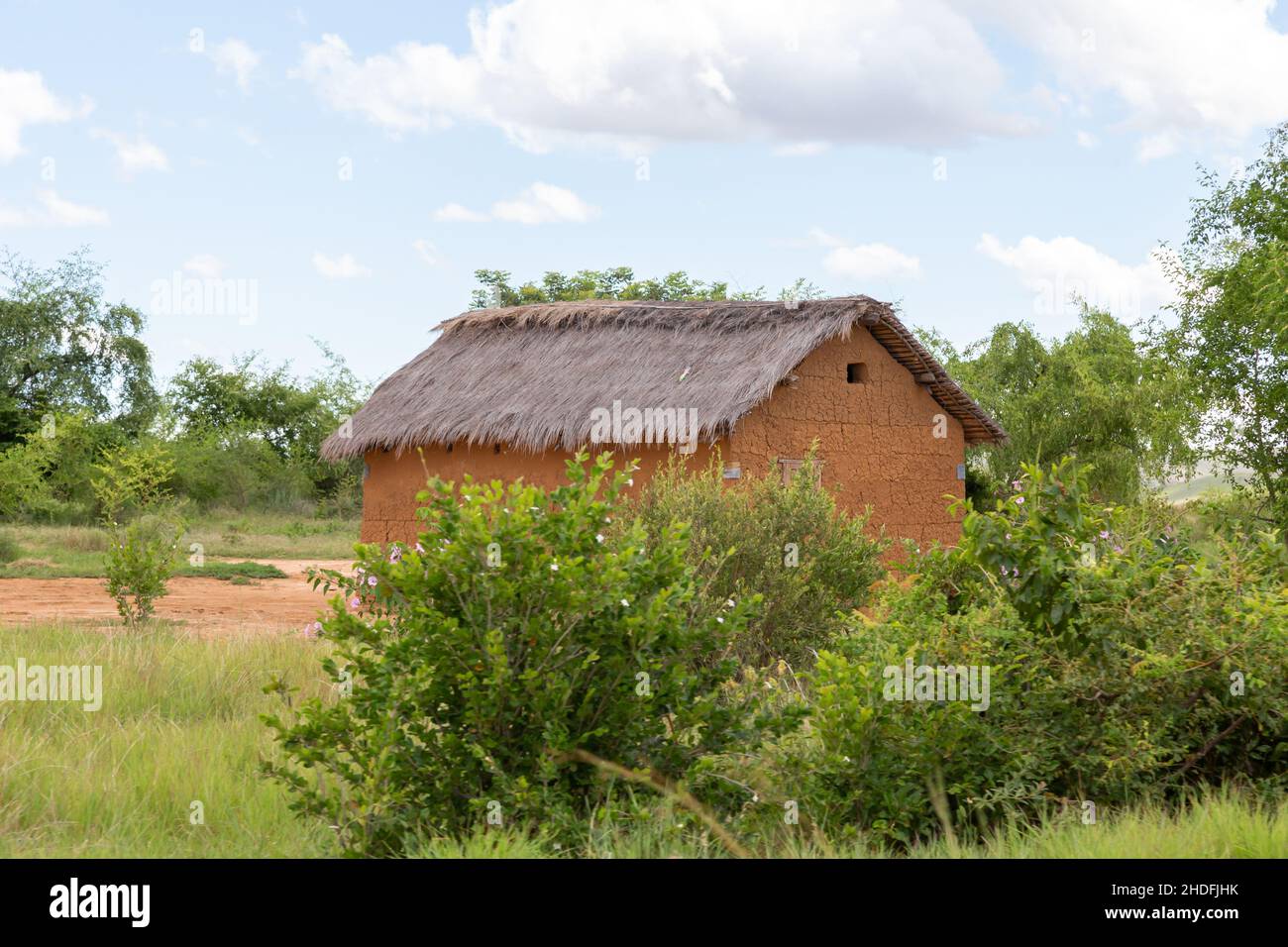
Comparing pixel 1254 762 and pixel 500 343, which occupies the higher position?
pixel 500 343

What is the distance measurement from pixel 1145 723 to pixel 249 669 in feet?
16.5

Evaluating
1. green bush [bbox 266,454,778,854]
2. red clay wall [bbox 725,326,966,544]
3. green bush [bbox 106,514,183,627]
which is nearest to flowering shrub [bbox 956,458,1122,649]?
green bush [bbox 266,454,778,854]

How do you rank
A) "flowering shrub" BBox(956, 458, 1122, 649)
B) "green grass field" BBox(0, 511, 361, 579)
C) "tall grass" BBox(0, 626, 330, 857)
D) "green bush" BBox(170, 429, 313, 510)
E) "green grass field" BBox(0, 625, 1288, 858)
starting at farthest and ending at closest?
"green bush" BBox(170, 429, 313, 510)
"green grass field" BBox(0, 511, 361, 579)
"flowering shrub" BBox(956, 458, 1122, 649)
"tall grass" BBox(0, 626, 330, 857)
"green grass field" BBox(0, 625, 1288, 858)

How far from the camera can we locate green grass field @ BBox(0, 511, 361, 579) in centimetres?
1945

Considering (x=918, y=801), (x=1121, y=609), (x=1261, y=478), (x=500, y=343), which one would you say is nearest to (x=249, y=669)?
(x=918, y=801)

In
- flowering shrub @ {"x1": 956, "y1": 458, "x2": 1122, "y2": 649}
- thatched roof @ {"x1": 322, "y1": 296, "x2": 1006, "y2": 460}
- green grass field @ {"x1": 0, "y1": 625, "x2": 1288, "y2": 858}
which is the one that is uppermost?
thatched roof @ {"x1": 322, "y1": 296, "x2": 1006, "y2": 460}

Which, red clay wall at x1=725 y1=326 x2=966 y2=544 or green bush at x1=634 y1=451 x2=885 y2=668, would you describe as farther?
red clay wall at x1=725 y1=326 x2=966 y2=544

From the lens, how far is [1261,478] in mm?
19391

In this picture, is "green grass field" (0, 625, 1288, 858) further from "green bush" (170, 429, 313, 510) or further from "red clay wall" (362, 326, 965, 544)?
"green bush" (170, 429, 313, 510)

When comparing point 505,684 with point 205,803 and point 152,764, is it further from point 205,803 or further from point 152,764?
point 152,764

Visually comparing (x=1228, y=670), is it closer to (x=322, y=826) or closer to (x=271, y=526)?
(x=322, y=826)

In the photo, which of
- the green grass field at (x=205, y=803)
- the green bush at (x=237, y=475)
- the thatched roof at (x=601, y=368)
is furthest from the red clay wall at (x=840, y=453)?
the green bush at (x=237, y=475)

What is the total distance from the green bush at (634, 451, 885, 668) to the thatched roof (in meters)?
3.74

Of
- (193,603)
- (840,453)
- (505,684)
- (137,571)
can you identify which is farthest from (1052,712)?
(193,603)
